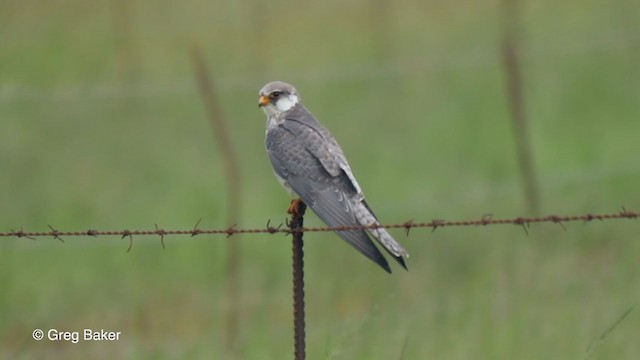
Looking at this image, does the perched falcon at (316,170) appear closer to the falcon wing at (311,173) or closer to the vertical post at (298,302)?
the falcon wing at (311,173)

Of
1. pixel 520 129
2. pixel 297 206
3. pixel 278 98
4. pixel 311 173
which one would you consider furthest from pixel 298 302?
pixel 520 129

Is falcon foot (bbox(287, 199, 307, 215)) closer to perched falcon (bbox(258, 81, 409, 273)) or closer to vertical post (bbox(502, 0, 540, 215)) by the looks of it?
perched falcon (bbox(258, 81, 409, 273))

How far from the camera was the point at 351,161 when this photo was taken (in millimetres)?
13070

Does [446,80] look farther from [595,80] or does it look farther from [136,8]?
[136,8]

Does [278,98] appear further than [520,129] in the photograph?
No

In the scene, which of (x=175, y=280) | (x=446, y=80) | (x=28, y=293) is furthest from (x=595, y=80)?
(x=28, y=293)

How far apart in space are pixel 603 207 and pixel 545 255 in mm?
1675

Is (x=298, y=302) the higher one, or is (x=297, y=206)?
(x=297, y=206)

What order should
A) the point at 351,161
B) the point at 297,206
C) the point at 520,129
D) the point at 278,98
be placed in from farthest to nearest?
the point at 351,161
the point at 520,129
the point at 278,98
the point at 297,206

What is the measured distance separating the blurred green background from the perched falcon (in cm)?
113

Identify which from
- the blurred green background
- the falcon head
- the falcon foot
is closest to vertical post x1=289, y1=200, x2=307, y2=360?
the falcon foot

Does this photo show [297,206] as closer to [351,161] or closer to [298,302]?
[298,302]

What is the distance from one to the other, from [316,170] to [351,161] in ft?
19.7

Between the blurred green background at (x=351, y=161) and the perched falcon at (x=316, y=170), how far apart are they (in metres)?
1.13
